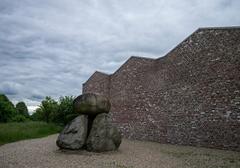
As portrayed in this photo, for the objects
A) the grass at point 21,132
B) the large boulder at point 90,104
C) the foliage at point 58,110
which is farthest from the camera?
the foliage at point 58,110

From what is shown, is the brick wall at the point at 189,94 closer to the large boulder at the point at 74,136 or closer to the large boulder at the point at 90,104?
the large boulder at the point at 90,104

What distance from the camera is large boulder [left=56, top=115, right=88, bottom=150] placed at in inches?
392

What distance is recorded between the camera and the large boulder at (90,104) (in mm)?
10828

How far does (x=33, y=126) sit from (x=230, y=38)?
49.4 ft

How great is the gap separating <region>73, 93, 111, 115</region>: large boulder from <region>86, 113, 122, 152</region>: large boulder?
0.94ft

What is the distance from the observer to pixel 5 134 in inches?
581

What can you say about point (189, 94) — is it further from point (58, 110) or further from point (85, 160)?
point (58, 110)

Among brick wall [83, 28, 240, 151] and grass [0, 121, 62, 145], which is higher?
brick wall [83, 28, 240, 151]

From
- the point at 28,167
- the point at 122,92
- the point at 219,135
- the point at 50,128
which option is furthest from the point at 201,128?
the point at 50,128

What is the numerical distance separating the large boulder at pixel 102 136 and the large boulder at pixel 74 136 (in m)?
0.26

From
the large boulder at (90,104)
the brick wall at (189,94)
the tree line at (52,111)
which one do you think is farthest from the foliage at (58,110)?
the large boulder at (90,104)

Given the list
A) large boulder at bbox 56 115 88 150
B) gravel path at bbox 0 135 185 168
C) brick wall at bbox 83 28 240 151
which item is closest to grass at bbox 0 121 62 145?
large boulder at bbox 56 115 88 150

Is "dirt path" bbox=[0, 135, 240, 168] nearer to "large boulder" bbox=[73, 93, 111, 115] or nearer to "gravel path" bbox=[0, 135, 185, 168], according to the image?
"gravel path" bbox=[0, 135, 185, 168]

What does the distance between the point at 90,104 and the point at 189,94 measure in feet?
16.5
